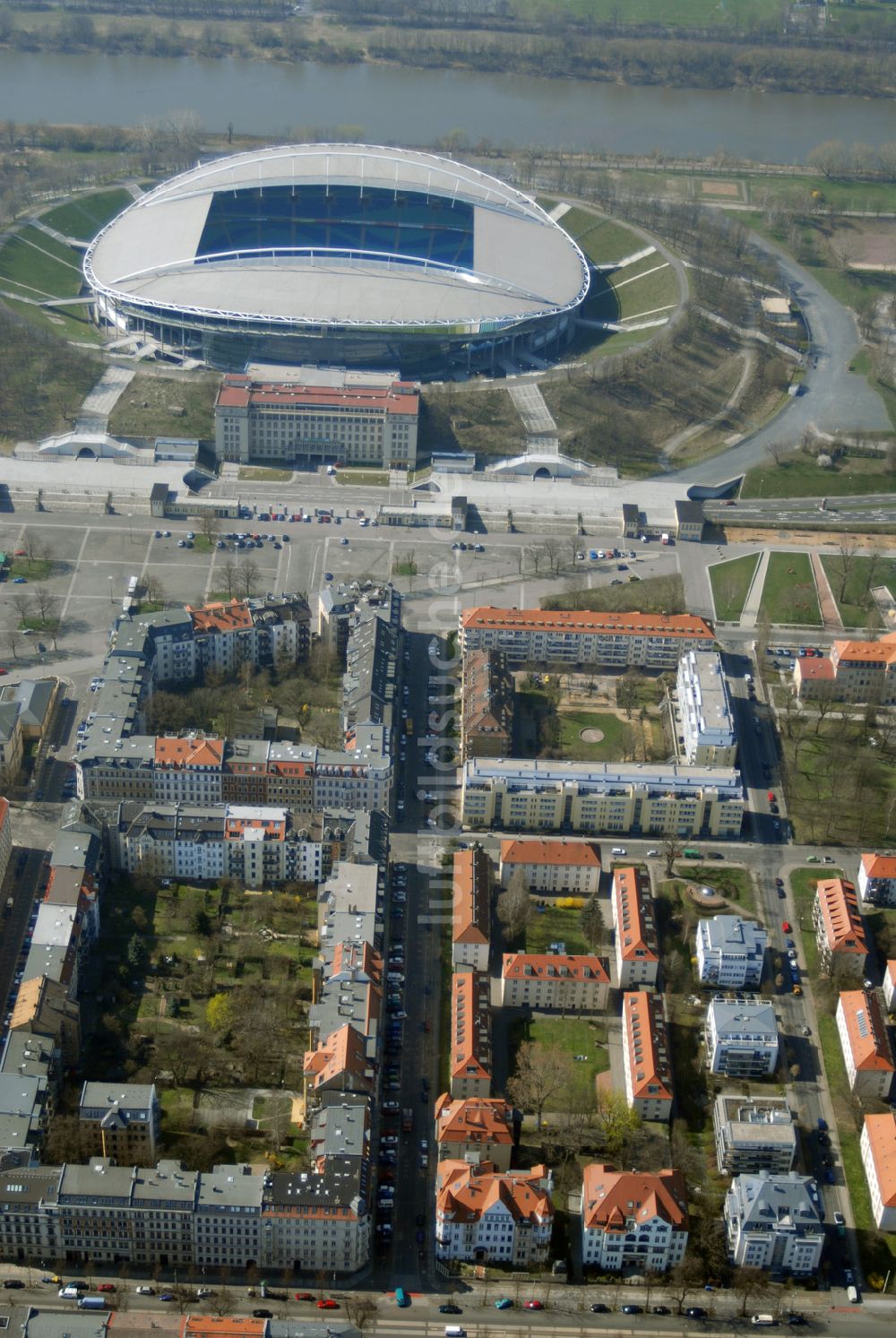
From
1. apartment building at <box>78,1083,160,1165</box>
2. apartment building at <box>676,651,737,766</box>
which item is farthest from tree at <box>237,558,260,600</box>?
apartment building at <box>78,1083,160,1165</box>

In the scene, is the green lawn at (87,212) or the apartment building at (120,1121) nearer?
the apartment building at (120,1121)

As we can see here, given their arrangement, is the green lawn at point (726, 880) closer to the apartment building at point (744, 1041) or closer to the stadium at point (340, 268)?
the apartment building at point (744, 1041)

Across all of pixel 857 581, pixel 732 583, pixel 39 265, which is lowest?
pixel 732 583

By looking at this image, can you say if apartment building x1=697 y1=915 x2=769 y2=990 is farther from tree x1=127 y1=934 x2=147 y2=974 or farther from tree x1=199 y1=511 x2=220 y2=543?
tree x1=199 y1=511 x2=220 y2=543

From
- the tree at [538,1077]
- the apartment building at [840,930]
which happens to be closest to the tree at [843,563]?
the apartment building at [840,930]

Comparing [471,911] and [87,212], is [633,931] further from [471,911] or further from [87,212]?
[87,212]

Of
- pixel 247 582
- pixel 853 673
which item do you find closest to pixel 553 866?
pixel 853 673

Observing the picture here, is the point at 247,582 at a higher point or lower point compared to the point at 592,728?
higher
